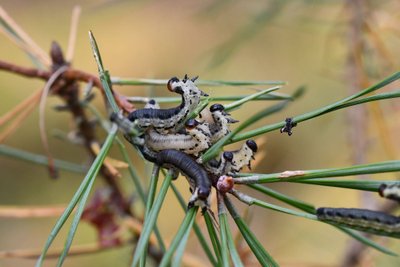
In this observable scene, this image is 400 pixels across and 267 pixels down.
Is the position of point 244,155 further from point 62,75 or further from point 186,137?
point 62,75

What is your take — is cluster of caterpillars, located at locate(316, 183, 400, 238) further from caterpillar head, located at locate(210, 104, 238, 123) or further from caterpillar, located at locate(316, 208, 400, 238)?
caterpillar head, located at locate(210, 104, 238, 123)

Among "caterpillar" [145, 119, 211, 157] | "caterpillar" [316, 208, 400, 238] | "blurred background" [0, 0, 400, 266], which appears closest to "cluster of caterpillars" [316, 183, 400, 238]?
"caterpillar" [316, 208, 400, 238]

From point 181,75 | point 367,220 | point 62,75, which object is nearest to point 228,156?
point 367,220

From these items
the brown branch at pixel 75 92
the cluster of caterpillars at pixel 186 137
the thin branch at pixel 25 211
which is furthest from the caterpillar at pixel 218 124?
the thin branch at pixel 25 211

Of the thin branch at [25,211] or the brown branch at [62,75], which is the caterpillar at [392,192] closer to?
the brown branch at [62,75]

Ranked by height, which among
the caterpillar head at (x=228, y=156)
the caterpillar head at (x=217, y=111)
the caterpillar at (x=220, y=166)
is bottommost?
the caterpillar at (x=220, y=166)

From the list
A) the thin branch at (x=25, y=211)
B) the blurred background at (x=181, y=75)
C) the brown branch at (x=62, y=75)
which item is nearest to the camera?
the brown branch at (x=62, y=75)

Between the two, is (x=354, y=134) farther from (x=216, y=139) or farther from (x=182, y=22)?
(x=182, y=22)
